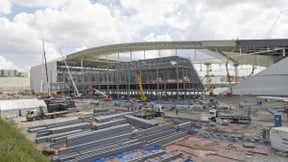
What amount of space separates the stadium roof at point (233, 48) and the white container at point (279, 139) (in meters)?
48.8

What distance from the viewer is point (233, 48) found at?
6131 cm

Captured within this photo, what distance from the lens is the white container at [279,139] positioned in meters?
12.8

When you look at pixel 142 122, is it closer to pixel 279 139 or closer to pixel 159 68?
pixel 279 139

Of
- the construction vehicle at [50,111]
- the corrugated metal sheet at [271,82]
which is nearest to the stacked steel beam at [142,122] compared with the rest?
the construction vehicle at [50,111]

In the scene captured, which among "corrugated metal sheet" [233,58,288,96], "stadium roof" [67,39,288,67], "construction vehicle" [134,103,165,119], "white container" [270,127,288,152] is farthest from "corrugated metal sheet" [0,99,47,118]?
"corrugated metal sheet" [233,58,288,96]

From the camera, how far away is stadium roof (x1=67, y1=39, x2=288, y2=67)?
2231 inches

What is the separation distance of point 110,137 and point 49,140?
18.6 ft

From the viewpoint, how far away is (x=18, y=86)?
5094 inches

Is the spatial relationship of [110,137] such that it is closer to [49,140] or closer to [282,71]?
[49,140]

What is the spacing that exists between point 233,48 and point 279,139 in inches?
2099

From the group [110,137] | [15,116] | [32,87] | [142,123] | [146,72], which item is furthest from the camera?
[32,87]

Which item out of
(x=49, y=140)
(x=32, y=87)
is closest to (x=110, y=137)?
(x=49, y=140)

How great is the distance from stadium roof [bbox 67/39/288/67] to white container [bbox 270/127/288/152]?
4878 cm

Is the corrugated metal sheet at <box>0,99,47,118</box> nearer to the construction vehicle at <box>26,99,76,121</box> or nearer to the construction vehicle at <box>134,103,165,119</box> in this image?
the construction vehicle at <box>26,99,76,121</box>
